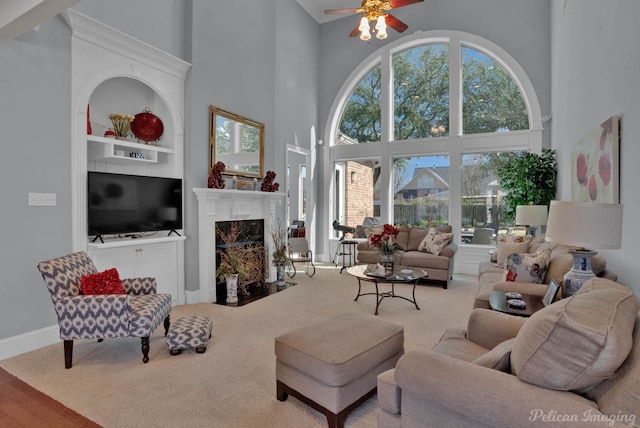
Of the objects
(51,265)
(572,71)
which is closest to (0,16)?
(51,265)

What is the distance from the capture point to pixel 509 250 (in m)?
4.58

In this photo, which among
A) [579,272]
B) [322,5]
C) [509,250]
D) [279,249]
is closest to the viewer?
[579,272]

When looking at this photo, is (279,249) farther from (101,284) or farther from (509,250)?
(509,250)

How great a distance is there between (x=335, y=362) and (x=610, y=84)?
9.44ft

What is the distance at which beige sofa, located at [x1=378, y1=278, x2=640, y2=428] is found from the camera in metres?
1.04

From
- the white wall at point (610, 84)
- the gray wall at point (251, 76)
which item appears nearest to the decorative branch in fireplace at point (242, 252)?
the gray wall at point (251, 76)

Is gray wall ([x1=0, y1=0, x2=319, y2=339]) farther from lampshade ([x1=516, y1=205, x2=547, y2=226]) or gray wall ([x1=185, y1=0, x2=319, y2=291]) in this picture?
lampshade ([x1=516, y1=205, x2=547, y2=226])

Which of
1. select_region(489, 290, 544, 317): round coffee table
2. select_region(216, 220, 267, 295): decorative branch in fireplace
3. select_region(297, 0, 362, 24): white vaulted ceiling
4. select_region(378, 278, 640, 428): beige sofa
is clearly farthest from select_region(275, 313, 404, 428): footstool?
select_region(297, 0, 362, 24): white vaulted ceiling

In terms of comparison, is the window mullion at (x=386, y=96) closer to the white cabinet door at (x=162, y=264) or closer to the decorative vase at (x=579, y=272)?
the white cabinet door at (x=162, y=264)

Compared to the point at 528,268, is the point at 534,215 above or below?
above

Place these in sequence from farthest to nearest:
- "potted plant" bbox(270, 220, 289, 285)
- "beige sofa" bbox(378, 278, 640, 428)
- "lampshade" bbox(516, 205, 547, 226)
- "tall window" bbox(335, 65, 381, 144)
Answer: "tall window" bbox(335, 65, 381, 144) → "potted plant" bbox(270, 220, 289, 285) → "lampshade" bbox(516, 205, 547, 226) → "beige sofa" bbox(378, 278, 640, 428)

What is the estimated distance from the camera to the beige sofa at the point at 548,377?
3.42 feet

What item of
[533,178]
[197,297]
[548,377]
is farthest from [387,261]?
[548,377]

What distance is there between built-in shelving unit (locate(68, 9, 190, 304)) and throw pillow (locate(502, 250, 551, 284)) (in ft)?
12.3
